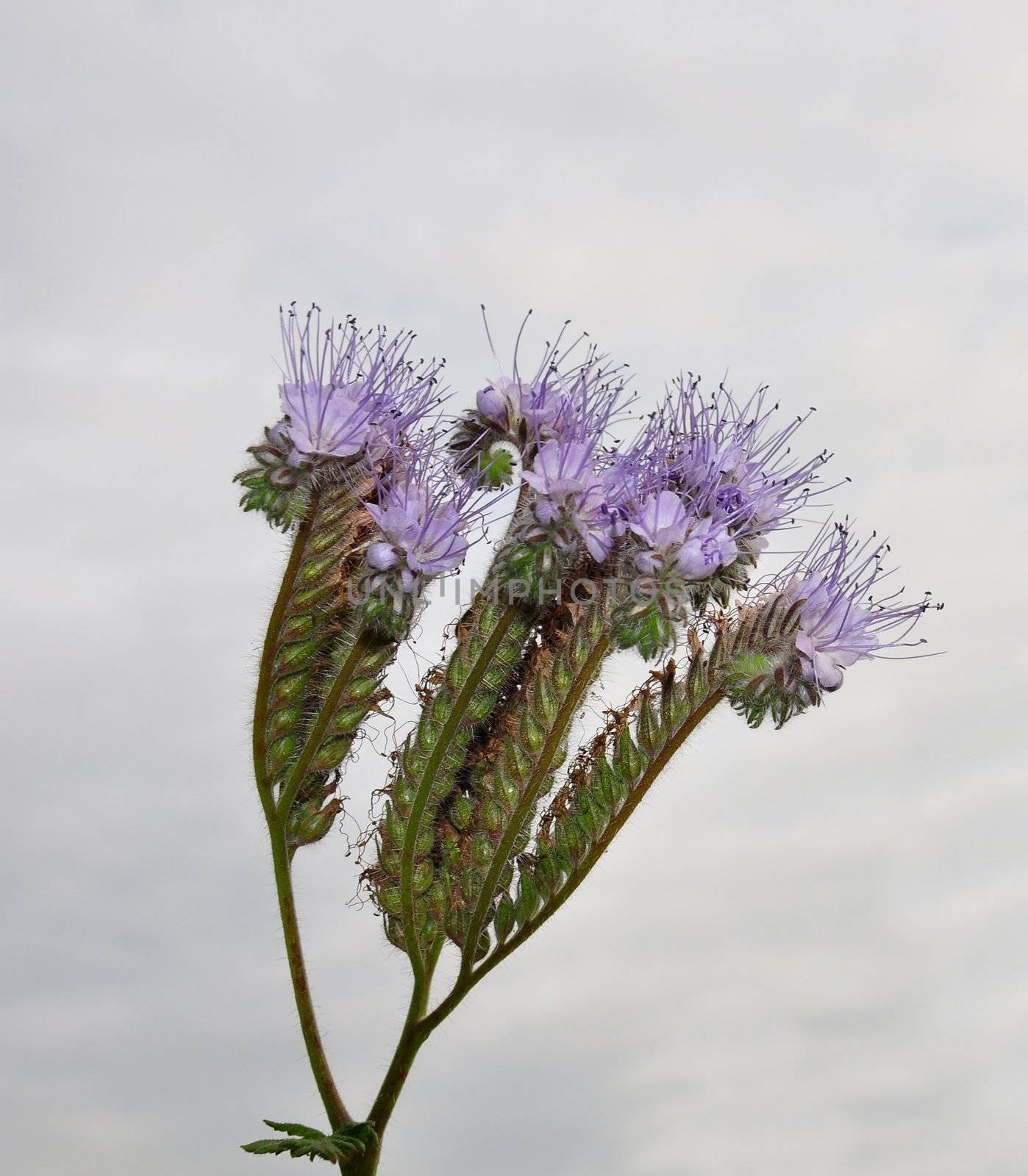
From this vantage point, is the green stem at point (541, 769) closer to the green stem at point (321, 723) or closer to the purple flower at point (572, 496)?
the purple flower at point (572, 496)

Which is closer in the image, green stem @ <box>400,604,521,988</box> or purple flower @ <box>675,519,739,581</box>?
purple flower @ <box>675,519,739,581</box>

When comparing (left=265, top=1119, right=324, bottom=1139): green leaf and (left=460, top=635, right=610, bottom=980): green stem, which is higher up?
(left=460, top=635, right=610, bottom=980): green stem

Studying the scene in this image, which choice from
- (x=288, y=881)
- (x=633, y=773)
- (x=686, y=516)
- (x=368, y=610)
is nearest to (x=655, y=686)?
(x=633, y=773)

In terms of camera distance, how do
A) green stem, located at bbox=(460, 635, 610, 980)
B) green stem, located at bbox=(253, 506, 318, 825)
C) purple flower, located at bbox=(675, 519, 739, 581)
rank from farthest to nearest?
1. green stem, located at bbox=(253, 506, 318, 825)
2. green stem, located at bbox=(460, 635, 610, 980)
3. purple flower, located at bbox=(675, 519, 739, 581)

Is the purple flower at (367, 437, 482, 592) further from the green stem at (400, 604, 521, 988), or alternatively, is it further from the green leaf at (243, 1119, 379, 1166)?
the green leaf at (243, 1119, 379, 1166)

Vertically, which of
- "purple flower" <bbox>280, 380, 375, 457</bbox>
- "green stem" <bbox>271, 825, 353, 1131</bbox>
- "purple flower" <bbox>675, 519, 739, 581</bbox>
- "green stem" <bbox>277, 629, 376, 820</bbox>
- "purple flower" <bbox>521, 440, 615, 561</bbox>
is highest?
"purple flower" <bbox>280, 380, 375, 457</bbox>

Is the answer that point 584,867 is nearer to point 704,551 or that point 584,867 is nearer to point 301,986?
point 301,986

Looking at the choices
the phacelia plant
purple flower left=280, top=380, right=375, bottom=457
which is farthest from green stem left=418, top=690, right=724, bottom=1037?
purple flower left=280, top=380, right=375, bottom=457

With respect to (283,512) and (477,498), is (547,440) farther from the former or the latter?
(283,512)
